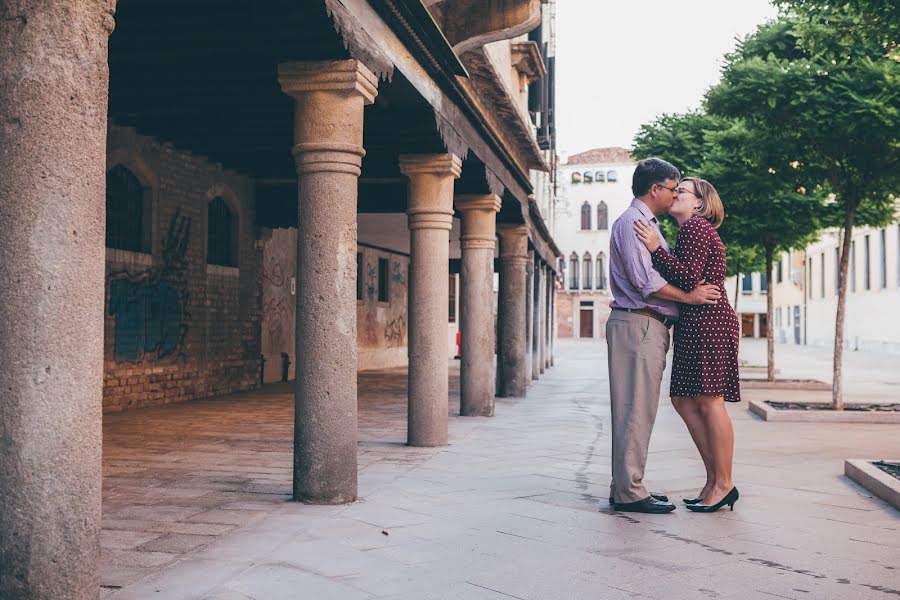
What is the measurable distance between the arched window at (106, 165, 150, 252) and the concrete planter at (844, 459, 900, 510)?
8.44 metres

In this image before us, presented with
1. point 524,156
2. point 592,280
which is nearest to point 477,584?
point 524,156

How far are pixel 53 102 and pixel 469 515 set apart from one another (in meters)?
3.32

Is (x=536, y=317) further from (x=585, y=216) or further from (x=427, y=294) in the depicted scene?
(x=585, y=216)

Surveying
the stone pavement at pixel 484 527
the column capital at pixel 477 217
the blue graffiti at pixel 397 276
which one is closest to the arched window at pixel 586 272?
the blue graffiti at pixel 397 276

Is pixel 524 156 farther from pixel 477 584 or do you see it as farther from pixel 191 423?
pixel 477 584

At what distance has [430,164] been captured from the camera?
8.63m

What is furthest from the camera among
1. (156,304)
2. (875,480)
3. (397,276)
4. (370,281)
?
(397,276)

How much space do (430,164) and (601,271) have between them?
58734 millimetres

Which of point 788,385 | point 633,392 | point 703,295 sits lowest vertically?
point 788,385

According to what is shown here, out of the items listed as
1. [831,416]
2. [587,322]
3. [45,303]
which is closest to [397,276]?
[831,416]

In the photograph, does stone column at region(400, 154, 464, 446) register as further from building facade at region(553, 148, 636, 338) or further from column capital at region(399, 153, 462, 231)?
building facade at region(553, 148, 636, 338)

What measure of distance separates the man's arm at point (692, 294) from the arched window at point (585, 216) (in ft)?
202

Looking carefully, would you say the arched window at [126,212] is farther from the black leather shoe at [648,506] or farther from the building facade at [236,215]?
the black leather shoe at [648,506]

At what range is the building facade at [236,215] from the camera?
3.07 metres
